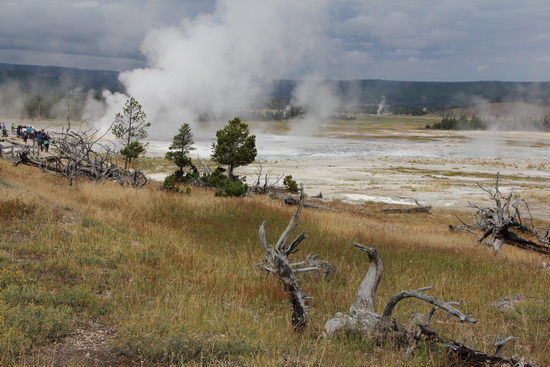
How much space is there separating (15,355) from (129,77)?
93.5m

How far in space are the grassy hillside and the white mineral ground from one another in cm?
1780

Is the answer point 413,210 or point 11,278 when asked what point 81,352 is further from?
point 413,210

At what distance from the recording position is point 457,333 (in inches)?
205

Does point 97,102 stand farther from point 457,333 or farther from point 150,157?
point 457,333

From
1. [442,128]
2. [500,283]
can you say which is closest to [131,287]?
[500,283]

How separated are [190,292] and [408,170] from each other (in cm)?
4913

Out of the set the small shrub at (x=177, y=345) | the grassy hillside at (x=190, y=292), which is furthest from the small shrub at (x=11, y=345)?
the small shrub at (x=177, y=345)

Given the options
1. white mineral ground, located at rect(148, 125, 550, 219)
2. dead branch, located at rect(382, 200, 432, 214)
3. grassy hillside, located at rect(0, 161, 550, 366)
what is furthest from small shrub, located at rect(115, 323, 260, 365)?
white mineral ground, located at rect(148, 125, 550, 219)

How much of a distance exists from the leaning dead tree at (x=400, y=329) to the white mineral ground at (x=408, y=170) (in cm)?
2268

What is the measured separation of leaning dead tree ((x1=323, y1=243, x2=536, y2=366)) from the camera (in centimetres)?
405

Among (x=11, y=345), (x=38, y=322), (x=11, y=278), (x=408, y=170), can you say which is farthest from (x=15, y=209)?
(x=408, y=170)

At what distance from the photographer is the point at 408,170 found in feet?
171

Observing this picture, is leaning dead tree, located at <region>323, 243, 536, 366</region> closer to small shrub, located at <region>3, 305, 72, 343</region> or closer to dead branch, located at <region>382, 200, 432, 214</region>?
small shrub, located at <region>3, 305, 72, 343</region>

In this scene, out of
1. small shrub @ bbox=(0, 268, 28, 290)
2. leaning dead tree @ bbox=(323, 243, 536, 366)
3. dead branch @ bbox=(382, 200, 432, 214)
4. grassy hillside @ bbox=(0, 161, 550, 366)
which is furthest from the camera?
dead branch @ bbox=(382, 200, 432, 214)
